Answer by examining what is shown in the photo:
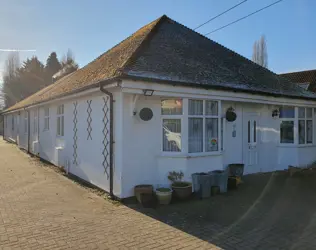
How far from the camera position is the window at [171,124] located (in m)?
7.89

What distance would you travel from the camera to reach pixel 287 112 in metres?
11.5

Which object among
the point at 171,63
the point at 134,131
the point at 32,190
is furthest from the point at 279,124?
the point at 32,190

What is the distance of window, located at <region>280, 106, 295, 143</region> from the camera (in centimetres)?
1145

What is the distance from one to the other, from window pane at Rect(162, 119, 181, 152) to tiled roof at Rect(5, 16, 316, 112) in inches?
44.2

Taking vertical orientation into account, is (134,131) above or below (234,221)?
above

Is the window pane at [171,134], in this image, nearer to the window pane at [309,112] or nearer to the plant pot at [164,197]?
the plant pot at [164,197]

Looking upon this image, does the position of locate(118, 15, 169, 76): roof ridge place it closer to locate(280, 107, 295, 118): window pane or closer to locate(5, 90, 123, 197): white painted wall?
locate(5, 90, 123, 197): white painted wall

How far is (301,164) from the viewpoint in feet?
37.8

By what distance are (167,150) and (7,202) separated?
411 cm

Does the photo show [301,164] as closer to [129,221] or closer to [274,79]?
[274,79]

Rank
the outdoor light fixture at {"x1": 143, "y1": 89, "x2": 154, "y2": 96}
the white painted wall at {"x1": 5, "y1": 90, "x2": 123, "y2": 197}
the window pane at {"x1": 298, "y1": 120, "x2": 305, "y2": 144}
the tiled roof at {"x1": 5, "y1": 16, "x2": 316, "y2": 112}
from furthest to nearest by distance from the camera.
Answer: the window pane at {"x1": 298, "y1": 120, "x2": 305, "y2": 144}
the tiled roof at {"x1": 5, "y1": 16, "x2": 316, "y2": 112}
the white painted wall at {"x1": 5, "y1": 90, "x2": 123, "y2": 197}
the outdoor light fixture at {"x1": 143, "y1": 89, "x2": 154, "y2": 96}

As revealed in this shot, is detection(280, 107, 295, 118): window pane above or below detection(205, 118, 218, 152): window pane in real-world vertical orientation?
above

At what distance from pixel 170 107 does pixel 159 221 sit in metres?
3.25

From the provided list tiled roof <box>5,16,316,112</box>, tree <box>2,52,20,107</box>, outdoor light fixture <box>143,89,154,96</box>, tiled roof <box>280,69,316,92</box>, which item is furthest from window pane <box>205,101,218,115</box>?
tree <box>2,52,20,107</box>
